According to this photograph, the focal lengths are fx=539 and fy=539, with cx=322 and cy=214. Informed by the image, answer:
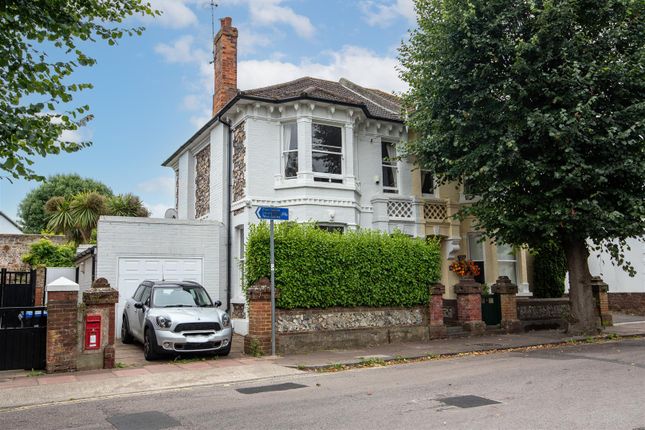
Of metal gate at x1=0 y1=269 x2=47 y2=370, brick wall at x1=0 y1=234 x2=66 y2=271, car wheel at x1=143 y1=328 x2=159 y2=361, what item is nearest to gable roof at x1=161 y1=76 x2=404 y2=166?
car wheel at x1=143 y1=328 x2=159 y2=361

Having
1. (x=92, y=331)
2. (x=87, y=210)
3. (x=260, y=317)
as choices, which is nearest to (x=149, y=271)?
(x=260, y=317)

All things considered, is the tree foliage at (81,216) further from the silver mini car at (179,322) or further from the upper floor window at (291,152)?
the silver mini car at (179,322)

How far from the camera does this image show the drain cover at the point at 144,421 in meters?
6.64

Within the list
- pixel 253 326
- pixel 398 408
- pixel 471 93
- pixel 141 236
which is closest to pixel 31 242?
pixel 141 236

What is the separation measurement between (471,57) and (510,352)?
798 cm

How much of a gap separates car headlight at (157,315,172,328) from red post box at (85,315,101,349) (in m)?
1.28

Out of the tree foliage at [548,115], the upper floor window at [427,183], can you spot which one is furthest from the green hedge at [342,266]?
the upper floor window at [427,183]

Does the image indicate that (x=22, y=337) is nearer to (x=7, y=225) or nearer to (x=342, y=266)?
(x=342, y=266)

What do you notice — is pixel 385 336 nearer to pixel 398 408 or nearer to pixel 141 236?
pixel 398 408

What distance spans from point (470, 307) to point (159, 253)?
10116 mm

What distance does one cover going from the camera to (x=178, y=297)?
13148 millimetres

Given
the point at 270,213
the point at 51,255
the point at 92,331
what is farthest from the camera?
the point at 51,255

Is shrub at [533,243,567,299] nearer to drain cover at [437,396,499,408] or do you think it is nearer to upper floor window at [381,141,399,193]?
upper floor window at [381,141,399,193]

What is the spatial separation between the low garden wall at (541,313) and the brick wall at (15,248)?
24174mm
